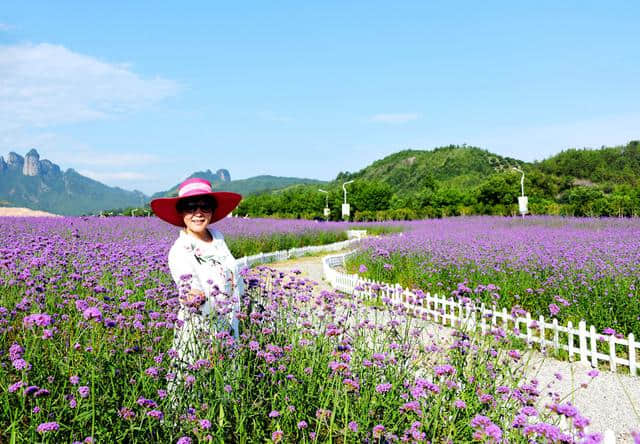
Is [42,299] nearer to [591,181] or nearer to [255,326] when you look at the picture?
[255,326]

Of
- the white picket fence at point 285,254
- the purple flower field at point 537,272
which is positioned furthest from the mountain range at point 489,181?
the purple flower field at point 537,272

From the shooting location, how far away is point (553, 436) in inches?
64.4

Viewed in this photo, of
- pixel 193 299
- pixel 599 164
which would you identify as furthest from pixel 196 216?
Answer: pixel 599 164

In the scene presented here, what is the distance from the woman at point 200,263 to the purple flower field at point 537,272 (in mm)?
2167

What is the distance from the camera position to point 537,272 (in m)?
7.68

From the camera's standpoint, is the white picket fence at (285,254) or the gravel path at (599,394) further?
the white picket fence at (285,254)

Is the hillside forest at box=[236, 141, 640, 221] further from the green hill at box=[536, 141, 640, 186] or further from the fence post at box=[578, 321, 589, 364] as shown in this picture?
the fence post at box=[578, 321, 589, 364]

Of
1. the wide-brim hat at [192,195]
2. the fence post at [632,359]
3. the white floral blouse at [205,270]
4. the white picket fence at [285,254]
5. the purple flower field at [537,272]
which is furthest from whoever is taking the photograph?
the white picket fence at [285,254]

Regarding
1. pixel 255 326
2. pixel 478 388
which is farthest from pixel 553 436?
pixel 255 326

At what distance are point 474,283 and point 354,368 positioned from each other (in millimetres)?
5325

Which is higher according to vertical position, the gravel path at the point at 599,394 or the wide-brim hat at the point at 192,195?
the wide-brim hat at the point at 192,195

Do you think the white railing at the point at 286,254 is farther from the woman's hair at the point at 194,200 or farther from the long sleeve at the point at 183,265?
the long sleeve at the point at 183,265

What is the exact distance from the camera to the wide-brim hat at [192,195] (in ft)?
11.4

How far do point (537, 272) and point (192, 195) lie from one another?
6440 millimetres
